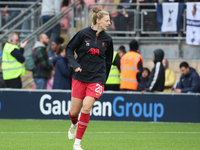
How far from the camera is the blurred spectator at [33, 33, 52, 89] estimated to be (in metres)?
11.6

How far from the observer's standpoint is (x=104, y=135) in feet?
27.5

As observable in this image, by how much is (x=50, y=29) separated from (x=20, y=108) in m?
3.76

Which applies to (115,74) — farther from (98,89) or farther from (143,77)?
(98,89)

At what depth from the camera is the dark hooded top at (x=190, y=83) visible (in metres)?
11.3

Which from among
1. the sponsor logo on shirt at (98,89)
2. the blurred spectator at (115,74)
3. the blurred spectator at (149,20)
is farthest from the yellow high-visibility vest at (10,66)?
the sponsor logo on shirt at (98,89)

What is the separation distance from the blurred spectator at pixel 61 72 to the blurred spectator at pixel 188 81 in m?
3.05

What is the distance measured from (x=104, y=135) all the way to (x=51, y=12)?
683 cm

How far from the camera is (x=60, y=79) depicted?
37.4 ft

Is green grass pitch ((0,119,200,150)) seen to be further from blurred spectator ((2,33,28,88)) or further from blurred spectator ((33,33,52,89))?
blurred spectator ((33,33,52,89))

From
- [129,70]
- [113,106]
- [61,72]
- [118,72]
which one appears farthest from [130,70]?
[61,72]

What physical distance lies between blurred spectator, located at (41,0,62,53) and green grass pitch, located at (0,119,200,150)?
4.14m

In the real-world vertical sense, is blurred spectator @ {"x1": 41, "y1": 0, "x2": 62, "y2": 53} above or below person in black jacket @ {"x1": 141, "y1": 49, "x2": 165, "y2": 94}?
above

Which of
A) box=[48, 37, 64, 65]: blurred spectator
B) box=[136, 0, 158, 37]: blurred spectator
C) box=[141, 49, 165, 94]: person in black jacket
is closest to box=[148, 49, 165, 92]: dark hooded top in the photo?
box=[141, 49, 165, 94]: person in black jacket

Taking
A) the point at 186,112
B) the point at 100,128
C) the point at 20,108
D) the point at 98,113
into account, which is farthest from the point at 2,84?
the point at 186,112
